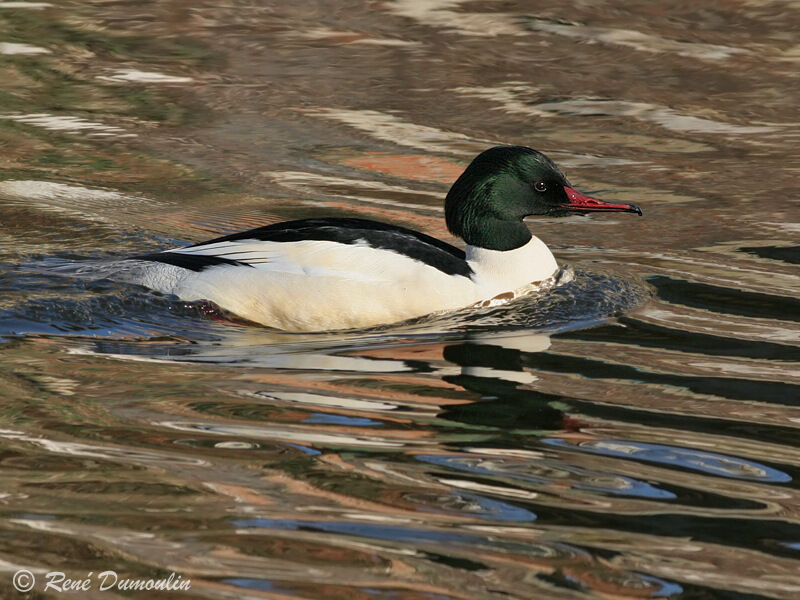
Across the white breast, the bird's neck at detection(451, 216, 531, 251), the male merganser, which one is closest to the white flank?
the male merganser

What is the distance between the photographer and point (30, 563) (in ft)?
12.7

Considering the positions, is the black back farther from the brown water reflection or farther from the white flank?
the brown water reflection

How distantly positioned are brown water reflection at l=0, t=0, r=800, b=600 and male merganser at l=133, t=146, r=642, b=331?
0.17 m

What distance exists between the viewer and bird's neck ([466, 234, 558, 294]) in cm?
743

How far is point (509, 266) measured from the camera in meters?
7.53

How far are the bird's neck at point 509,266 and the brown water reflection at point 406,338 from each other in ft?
0.49

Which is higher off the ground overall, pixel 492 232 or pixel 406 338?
pixel 492 232

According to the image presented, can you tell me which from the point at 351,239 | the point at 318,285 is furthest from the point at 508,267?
the point at 318,285

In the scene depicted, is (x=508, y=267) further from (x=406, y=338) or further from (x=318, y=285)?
(x=318, y=285)

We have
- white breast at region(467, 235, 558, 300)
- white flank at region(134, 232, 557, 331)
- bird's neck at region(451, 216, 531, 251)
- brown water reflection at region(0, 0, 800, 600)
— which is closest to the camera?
brown water reflection at region(0, 0, 800, 600)

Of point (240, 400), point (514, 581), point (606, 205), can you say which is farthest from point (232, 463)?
point (606, 205)

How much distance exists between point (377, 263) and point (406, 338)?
0.51 metres

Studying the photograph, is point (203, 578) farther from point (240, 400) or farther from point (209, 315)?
point (209, 315)

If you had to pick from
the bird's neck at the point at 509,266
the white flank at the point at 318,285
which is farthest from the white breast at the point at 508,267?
the white flank at the point at 318,285
